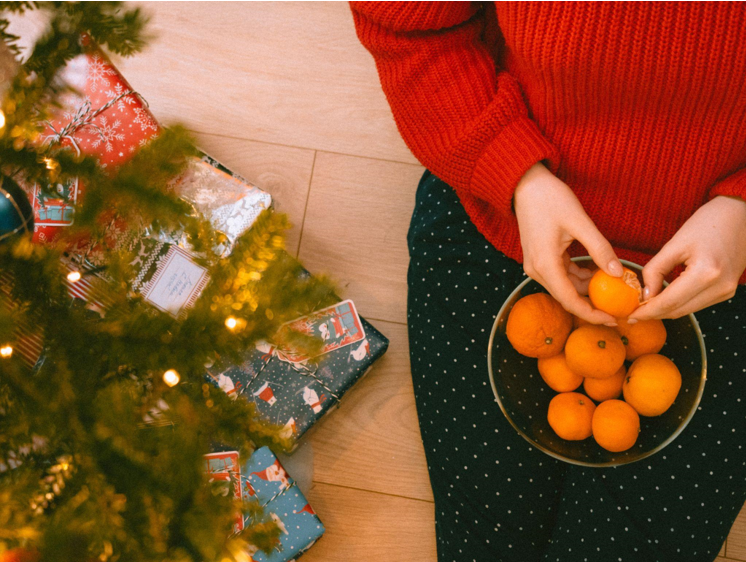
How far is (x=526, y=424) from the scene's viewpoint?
0.74m

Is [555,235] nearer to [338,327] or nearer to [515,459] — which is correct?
[515,459]

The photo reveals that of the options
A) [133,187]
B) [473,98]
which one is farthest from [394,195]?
[133,187]

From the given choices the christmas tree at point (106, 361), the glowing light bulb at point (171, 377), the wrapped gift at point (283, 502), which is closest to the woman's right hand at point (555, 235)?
the christmas tree at point (106, 361)

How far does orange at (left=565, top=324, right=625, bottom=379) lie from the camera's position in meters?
0.65

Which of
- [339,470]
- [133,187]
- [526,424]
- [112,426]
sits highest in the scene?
[133,187]

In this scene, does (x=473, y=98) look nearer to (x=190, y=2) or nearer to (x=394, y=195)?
(x=394, y=195)

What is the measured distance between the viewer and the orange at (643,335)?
0.69m

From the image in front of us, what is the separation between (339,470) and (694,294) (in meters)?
0.70

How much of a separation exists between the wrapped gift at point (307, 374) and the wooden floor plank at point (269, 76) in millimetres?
423

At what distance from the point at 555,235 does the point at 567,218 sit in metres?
0.03

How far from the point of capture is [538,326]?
679 millimetres

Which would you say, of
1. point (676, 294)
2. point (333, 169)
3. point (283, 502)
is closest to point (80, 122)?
point (333, 169)

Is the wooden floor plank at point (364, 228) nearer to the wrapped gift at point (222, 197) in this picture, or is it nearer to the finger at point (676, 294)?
the wrapped gift at point (222, 197)

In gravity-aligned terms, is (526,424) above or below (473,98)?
below
